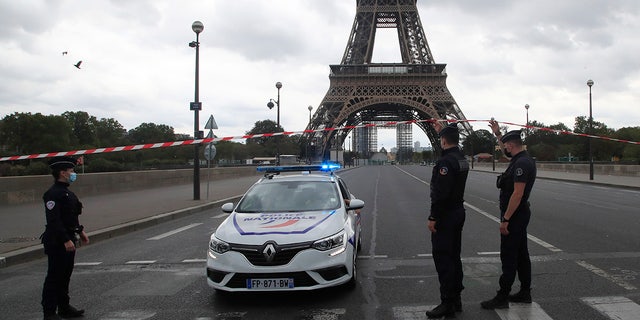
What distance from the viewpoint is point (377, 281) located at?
239 inches

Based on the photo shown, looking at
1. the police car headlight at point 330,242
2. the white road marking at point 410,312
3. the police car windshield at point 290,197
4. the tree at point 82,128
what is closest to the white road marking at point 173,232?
the police car windshield at point 290,197

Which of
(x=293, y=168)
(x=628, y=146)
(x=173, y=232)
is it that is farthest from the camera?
(x=628, y=146)

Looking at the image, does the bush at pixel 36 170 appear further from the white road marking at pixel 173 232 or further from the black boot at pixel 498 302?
the black boot at pixel 498 302

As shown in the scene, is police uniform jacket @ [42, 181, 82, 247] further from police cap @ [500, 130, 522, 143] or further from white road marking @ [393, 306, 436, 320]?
police cap @ [500, 130, 522, 143]

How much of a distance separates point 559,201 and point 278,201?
1318cm

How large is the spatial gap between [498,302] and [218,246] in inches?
116

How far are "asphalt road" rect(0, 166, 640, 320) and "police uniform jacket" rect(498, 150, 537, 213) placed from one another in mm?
1097

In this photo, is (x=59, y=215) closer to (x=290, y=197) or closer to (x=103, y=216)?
→ (x=290, y=197)

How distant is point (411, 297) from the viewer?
17.6ft

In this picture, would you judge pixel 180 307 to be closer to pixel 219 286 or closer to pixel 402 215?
pixel 219 286

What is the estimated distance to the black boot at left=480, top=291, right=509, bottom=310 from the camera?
4.88 metres

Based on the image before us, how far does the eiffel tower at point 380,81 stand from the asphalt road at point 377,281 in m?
48.6

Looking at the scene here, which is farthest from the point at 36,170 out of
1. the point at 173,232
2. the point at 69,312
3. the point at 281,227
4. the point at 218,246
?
the point at 281,227

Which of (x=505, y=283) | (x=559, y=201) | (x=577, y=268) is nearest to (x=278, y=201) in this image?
(x=505, y=283)
